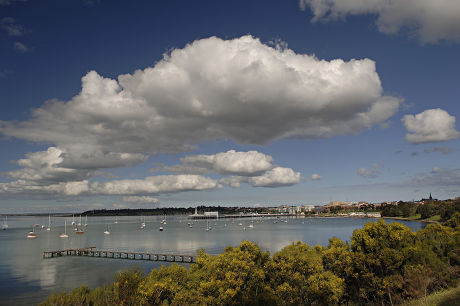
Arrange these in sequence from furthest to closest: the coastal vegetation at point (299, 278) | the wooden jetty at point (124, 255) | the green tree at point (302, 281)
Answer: the wooden jetty at point (124, 255) < the green tree at point (302, 281) < the coastal vegetation at point (299, 278)

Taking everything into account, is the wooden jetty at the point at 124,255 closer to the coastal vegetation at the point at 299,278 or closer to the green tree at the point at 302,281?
the coastal vegetation at the point at 299,278

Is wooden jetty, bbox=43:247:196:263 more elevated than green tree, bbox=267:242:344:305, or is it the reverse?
green tree, bbox=267:242:344:305

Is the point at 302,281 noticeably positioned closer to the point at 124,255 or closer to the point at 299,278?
the point at 299,278

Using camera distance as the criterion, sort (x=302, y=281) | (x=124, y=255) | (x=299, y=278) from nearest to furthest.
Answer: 1. (x=299, y=278)
2. (x=302, y=281)
3. (x=124, y=255)

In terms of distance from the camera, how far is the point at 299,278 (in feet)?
108

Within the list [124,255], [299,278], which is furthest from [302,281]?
[124,255]

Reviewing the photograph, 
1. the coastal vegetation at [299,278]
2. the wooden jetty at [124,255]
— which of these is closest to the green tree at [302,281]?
the coastal vegetation at [299,278]

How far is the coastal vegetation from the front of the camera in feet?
102

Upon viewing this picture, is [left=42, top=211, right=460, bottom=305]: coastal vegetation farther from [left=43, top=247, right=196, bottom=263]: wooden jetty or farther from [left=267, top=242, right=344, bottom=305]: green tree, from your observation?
[left=43, top=247, right=196, bottom=263]: wooden jetty

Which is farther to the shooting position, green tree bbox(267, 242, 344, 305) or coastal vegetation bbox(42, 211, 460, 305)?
green tree bbox(267, 242, 344, 305)

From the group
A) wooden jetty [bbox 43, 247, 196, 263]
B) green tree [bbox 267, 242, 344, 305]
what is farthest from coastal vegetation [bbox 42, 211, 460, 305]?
wooden jetty [bbox 43, 247, 196, 263]

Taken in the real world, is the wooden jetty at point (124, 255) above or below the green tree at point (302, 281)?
below

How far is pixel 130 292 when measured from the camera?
35.7 metres

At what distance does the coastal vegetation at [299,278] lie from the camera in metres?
31.1
